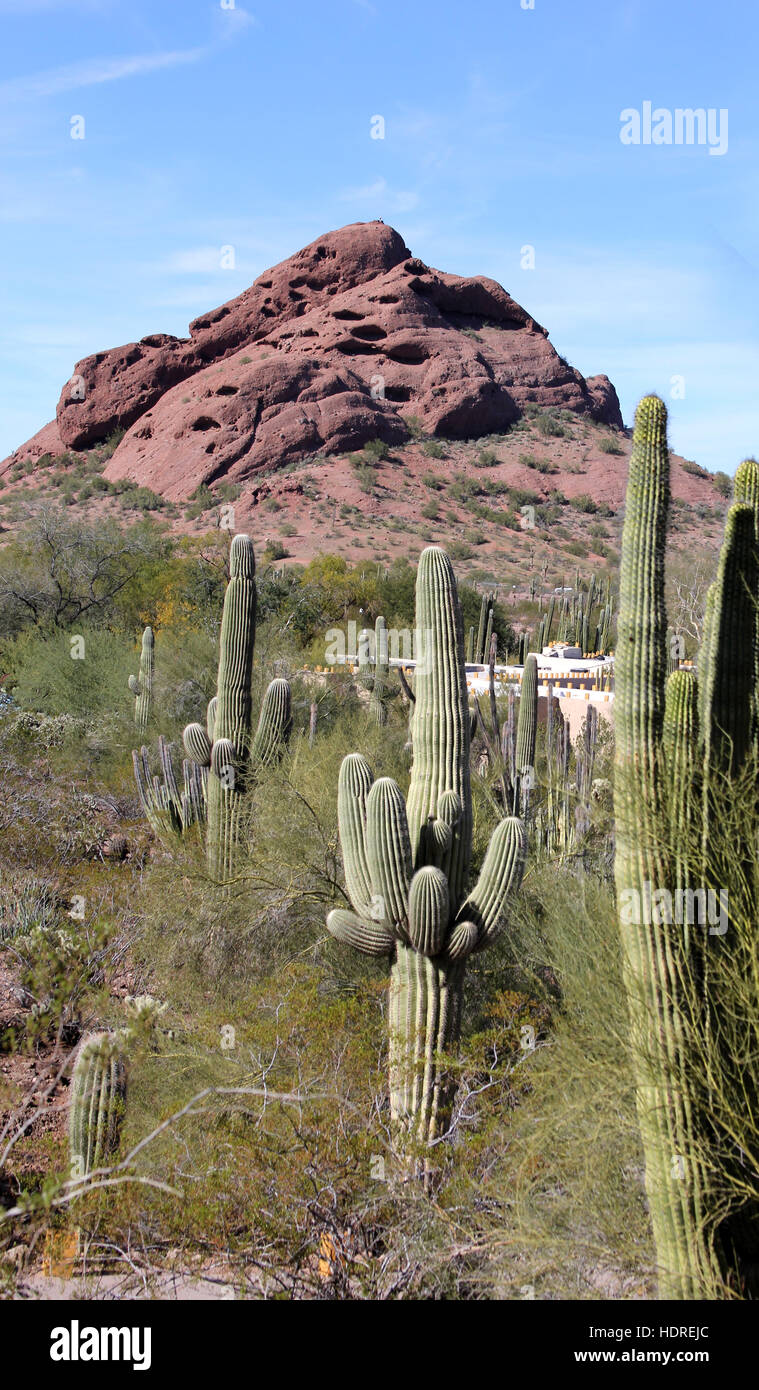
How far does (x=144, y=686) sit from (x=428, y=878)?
1102 cm

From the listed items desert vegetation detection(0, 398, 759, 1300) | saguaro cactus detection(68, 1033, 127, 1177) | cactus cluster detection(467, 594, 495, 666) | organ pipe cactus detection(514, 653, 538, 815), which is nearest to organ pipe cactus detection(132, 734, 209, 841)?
desert vegetation detection(0, 398, 759, 1300)

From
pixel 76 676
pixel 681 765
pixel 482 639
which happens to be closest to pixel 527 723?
pixel 681 765

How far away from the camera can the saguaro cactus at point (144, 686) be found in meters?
15.7

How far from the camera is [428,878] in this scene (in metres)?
5.98

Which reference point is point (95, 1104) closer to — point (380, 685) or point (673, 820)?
point (673, 820)

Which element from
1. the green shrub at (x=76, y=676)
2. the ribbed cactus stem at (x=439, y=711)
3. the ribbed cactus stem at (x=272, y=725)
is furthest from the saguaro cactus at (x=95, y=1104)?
the green shrub at (x=76, y=676)

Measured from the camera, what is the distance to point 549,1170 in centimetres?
539

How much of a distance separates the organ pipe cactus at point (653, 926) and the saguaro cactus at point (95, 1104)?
3.18 meters

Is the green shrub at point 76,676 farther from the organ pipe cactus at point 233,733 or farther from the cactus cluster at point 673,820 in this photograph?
the cactus cluster at point 673,820

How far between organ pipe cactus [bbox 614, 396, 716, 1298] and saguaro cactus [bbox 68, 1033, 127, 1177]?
318cm
